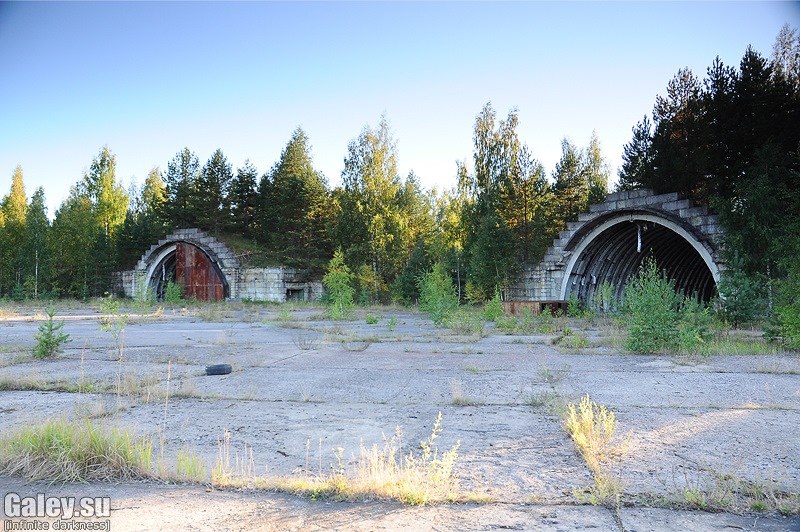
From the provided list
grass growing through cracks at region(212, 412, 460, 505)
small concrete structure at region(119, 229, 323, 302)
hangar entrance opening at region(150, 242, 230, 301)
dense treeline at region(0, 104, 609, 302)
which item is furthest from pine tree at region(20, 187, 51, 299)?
grass growing through cracks at region(212, 412, 460, 505)

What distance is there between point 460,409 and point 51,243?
4837cm

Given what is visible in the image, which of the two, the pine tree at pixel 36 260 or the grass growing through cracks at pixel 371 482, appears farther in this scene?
the pine tree at pixel 36 260

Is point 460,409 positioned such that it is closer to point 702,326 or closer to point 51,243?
point 702,326

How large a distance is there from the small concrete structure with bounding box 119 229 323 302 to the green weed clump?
106 feet

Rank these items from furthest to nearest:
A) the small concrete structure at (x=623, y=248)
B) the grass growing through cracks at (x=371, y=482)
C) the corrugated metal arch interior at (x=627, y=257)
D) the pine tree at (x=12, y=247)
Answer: the pine tree at (x=12, y=247) < the corrugated metal arch interior at (x=627, y=257) < the small concrete structure at (x=623, y=248) < the grass growing through cracks at (x=371, y=482)

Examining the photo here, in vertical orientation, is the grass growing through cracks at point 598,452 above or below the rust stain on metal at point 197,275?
below

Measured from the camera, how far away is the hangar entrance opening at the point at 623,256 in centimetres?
2347

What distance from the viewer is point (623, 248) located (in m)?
25.5

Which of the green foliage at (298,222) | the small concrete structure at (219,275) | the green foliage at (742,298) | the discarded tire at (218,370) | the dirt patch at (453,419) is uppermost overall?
the green foliage at (298,222)

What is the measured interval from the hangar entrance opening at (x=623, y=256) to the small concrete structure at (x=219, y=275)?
18.7 metres

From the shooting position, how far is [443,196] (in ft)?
176

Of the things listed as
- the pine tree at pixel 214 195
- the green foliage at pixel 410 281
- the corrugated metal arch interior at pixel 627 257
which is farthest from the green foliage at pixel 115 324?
the pine tree at pixel 214 195

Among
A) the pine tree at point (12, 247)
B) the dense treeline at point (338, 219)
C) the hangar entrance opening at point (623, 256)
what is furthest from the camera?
the pine tree at point (12, 247)

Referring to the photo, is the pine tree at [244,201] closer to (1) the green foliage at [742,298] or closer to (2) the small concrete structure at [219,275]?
(2) the small concrete structure at [219,275]
